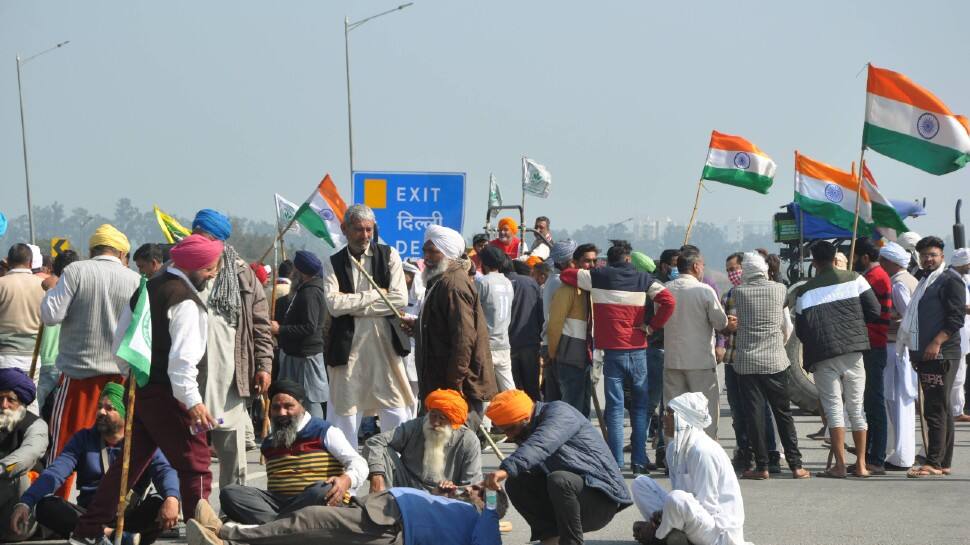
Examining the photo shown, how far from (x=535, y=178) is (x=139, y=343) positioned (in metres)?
21.6

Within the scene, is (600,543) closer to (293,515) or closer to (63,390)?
(293,515)

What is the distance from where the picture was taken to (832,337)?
36.6ft

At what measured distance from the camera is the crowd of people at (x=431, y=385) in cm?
791

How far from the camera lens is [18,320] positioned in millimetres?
11406

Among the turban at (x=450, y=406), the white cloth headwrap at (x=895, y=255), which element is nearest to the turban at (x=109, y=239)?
the turban at (x=450, y=406)

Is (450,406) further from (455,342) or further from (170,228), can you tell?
(170,228)

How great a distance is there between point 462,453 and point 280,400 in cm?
111

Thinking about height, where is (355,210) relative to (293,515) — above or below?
above

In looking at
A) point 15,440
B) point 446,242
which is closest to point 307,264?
point 446,242

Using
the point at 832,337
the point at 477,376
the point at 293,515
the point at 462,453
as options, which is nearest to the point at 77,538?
the point at 293,515

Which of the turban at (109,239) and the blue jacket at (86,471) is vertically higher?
the turban at (109,239)

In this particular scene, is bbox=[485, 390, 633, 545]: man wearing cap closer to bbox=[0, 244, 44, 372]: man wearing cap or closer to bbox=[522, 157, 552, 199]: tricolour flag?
bbox=[0, 244, 44, 372]: man wearing cap

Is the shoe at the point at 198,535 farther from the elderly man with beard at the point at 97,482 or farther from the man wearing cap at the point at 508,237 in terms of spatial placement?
the man wearing cap at the point at 508,237

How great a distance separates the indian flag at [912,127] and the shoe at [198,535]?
8208mm
